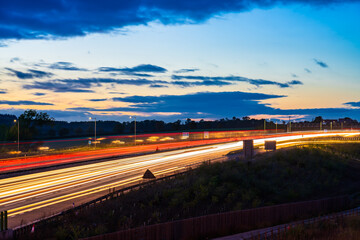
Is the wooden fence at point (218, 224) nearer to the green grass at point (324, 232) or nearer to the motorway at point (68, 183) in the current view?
the green grass at point (324, 232)

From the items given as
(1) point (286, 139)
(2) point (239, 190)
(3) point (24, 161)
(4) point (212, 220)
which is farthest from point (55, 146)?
(4) point (212, 220)

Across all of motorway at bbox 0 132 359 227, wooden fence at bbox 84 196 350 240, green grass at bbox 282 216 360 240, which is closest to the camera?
wooden fence at bbox 84 196 350 240

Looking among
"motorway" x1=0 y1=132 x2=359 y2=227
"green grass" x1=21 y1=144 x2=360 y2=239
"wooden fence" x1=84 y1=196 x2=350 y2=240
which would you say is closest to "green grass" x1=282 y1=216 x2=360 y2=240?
"wooden fence" x1=84 y1=196 x2=350 y2=240

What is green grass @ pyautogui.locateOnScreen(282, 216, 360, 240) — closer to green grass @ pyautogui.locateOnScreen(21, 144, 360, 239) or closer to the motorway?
green grass @ pyautogui.locateOnScreen(21, 144, 360, 239)

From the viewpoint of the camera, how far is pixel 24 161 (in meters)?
47.0

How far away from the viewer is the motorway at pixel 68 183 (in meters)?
24.5

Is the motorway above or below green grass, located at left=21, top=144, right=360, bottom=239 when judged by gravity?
above

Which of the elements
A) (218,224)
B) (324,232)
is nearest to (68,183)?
(218,224)

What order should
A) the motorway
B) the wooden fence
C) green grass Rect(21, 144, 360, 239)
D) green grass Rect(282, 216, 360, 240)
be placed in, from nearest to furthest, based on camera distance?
the wooden fence → green grass Rect(282, 216, 360, 240) → green grass Rect(21, 144, 360, 239) → the motorway

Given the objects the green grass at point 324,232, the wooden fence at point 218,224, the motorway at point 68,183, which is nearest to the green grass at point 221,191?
the wooden fence at point 218,224

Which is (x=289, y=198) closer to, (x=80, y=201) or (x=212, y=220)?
(x=212, y=220)

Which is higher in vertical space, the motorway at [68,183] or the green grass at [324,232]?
the motorway at [68,183]

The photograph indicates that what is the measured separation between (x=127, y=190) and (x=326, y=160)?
3707cm

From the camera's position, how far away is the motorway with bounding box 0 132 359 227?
80.5ft
